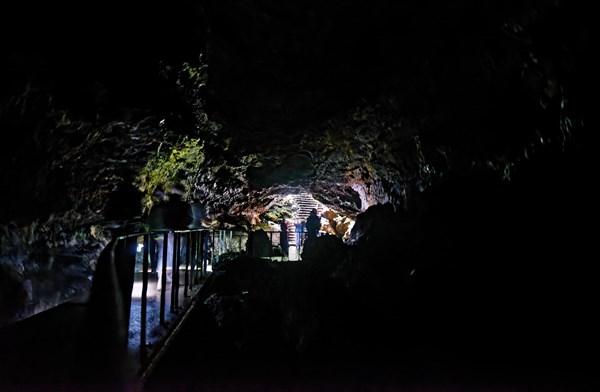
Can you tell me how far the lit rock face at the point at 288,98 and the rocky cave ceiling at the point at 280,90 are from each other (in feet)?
0.09

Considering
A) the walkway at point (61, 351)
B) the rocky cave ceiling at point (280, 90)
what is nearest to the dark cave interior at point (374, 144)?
the rocky cave ceiling at point (280, 90)

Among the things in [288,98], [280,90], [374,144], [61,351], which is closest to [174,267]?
[61,351]

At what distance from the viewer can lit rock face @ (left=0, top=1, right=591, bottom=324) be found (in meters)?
4.41

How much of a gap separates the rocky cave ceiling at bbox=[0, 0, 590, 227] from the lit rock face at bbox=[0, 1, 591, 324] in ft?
0.09

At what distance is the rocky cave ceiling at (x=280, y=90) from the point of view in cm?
429

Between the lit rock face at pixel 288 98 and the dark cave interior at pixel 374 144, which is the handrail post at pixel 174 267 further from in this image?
the lit rock face at pixel 288 98

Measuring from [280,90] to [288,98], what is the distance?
1.10ft

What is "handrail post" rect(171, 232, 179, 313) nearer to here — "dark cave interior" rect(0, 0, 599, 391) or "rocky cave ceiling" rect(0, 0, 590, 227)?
"dark cave interior" rect(0, 0, 599, 391)

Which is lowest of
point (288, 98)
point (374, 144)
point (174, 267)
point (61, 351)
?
point (61, 351)

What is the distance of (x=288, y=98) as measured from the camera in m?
9.81

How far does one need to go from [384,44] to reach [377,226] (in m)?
4.12

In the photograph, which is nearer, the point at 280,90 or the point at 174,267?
the point at 174,267

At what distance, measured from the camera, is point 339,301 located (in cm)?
662

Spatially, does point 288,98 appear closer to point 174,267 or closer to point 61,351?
point 174,267
